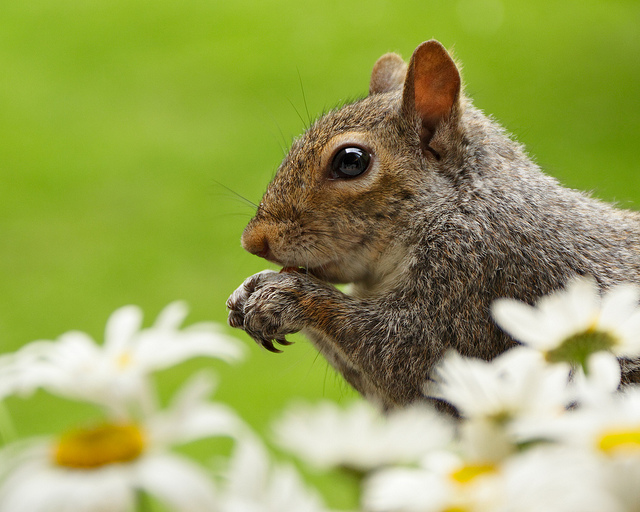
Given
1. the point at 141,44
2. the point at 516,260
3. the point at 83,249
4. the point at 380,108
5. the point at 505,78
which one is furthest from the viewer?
the point at 141,44

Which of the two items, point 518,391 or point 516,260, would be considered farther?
point 516,260

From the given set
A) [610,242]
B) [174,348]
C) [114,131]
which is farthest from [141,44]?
[174,348]

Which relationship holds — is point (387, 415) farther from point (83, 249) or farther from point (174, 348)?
point (83, 249)

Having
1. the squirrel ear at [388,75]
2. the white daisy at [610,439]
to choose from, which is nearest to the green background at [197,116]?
the squirrel ear at [388,75]

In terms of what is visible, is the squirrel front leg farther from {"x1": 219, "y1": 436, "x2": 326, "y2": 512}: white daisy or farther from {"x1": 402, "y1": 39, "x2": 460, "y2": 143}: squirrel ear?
{"x1": 219, "y1": 436, "x2": 326, "y2": 512}: white daisy

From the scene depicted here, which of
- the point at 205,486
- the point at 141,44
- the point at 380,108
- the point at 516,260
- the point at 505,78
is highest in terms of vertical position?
the point at 141,44

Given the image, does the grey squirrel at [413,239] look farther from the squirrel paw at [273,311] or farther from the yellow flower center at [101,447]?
the yellow flower center at [101,447]

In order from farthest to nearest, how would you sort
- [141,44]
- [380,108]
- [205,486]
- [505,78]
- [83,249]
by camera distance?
[141,44] < [505,78] < [83,249] < [380,108] < [205,486]
